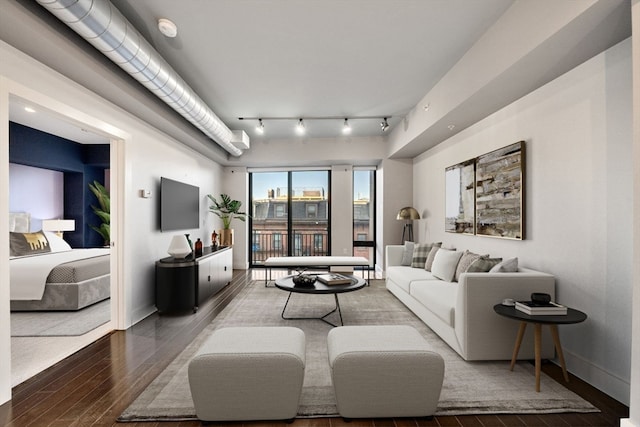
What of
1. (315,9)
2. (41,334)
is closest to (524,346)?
(315,9)

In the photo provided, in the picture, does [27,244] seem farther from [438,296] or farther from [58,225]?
[438,296]

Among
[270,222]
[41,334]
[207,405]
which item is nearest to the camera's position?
[207,405]

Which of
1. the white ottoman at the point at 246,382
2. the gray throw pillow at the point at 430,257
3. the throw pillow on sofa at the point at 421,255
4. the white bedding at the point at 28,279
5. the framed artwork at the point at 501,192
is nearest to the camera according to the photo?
the white ottoman at the point at 246,382

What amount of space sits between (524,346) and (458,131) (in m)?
2.87

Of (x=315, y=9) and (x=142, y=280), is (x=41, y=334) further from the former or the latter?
(x=315, y=9)

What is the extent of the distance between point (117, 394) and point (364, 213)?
6089mm

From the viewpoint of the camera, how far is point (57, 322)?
145 inches

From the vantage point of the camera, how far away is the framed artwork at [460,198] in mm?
4109

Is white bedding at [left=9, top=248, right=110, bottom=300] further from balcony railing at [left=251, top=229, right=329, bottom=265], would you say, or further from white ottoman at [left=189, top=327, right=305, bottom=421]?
balcony railing at [left=251, top=229, right=329, bottom=265]

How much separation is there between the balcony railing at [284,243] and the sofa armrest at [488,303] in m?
5.04

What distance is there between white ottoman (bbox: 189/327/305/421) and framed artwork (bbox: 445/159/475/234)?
124 inches

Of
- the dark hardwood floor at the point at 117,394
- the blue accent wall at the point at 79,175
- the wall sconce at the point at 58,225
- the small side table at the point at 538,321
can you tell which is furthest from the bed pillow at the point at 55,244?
the small side table at the point at 538,321

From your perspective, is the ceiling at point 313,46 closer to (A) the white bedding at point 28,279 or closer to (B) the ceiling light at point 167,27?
(B) the ceiling light at point 167,27

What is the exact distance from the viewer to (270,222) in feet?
25.6
